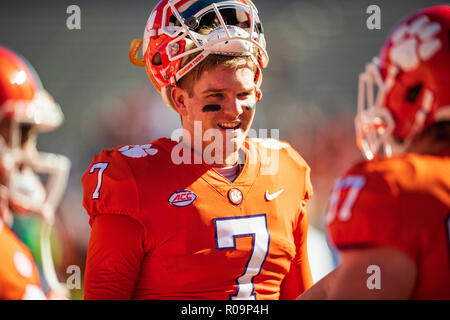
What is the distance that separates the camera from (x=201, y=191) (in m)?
1.60

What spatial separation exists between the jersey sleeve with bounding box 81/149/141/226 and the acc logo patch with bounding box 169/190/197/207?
0.10 meters

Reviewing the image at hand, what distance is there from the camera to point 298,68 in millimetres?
5449

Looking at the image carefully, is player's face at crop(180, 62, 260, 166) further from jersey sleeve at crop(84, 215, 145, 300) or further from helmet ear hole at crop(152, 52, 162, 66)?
jersey sleeve at crop(84, 215, 145, 300)

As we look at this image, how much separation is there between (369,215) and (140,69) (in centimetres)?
480

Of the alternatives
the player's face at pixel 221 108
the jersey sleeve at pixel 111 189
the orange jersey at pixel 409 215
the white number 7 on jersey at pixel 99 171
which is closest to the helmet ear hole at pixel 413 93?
the orange jersey at pixel 409 215

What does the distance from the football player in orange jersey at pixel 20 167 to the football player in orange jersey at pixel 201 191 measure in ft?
0.79

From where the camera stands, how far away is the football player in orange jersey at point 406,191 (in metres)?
1.06

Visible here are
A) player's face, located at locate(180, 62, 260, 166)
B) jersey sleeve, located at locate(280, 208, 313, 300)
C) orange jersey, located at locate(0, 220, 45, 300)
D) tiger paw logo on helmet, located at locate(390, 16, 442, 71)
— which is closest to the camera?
tiger paw logo on helmet, located at locate(390, 16, 442, 71)

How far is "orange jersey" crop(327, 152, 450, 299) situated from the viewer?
41.7 inches

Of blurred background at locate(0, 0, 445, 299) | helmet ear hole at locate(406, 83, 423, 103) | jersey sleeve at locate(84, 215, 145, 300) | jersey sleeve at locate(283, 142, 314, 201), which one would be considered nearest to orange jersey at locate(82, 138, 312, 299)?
jersey sleeve at locate(84, 215, 145, 300)

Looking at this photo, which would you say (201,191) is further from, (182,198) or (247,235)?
(247,235)

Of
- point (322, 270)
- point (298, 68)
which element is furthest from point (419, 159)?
point (298, 68)

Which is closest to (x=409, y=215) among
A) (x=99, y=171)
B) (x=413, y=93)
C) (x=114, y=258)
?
(x=413, y=93)
